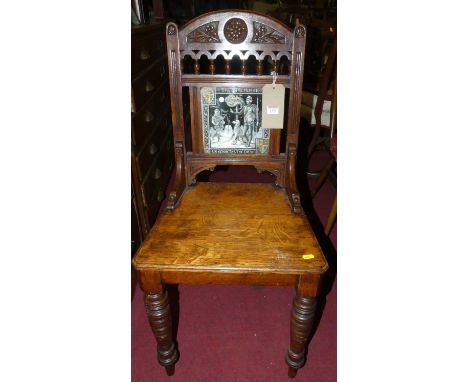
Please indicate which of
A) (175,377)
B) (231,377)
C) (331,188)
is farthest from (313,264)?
(331,188)

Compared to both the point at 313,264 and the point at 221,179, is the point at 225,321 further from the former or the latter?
the point at 221,179

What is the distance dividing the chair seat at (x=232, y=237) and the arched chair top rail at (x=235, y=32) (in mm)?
547

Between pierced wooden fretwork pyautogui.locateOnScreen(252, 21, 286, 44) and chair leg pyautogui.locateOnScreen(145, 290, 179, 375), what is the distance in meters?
0.92

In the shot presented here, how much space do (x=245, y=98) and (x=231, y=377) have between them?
108cm

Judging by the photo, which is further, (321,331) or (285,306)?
(285,306)

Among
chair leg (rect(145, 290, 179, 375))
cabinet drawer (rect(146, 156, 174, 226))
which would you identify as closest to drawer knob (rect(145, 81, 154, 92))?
cabinet drawer (rect(146, 156, 174, 226))

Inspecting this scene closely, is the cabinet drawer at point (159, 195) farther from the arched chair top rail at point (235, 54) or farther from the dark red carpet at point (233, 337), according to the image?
the arched chair top rail at point (235, 54)

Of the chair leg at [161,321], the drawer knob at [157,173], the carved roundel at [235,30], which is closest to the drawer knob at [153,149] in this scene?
the drawer knob at [157,173]

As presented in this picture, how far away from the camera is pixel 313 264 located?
101 cm

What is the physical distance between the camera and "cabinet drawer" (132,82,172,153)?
5.48 ft

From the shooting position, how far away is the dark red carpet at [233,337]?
133 centimetres

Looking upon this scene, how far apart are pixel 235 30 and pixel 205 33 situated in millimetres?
106

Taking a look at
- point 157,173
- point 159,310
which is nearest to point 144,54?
point 157,173

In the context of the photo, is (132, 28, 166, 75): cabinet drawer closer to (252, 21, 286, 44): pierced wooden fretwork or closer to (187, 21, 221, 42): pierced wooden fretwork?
(187, 21, 221, 42): pierced wooden fretwork
